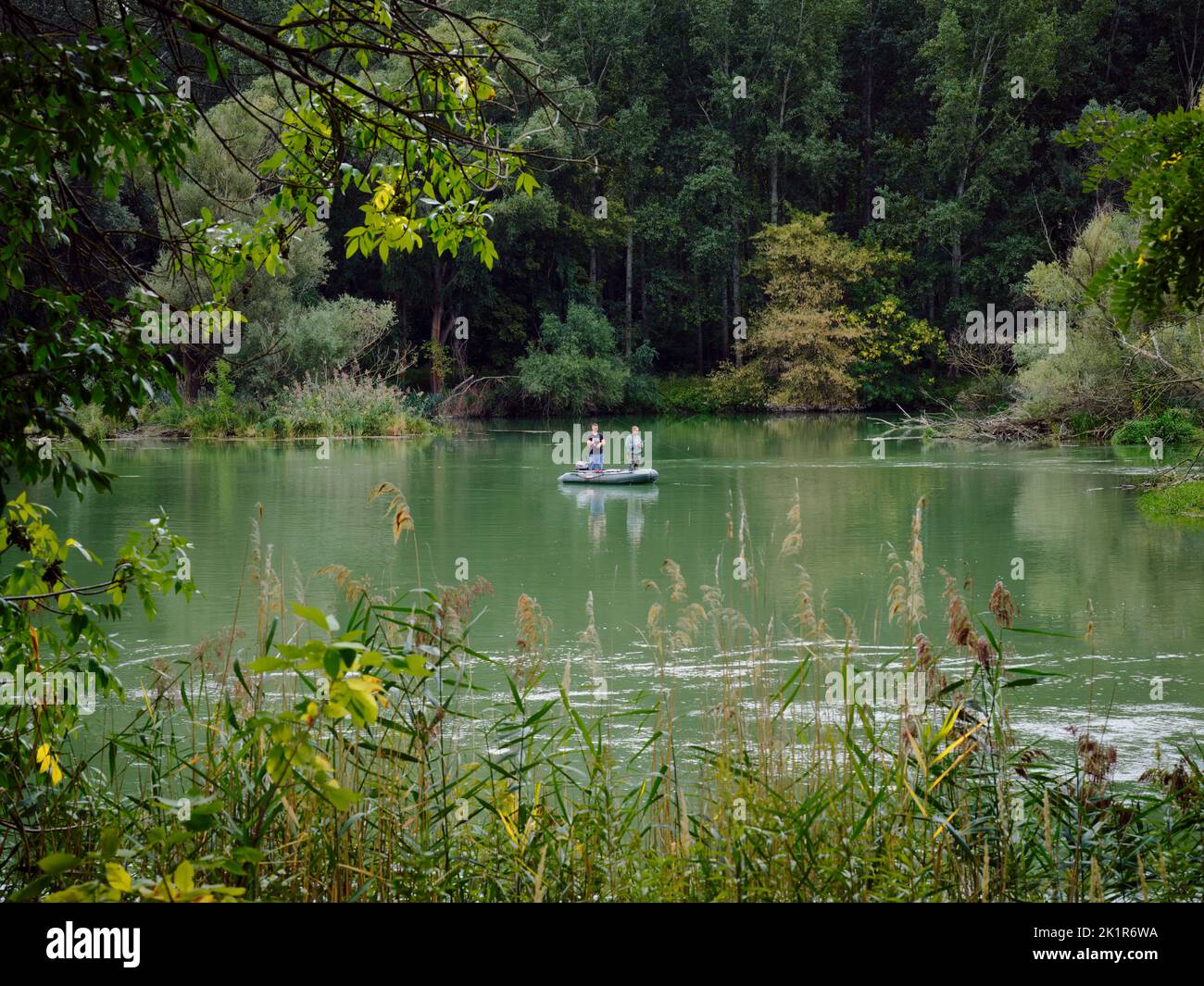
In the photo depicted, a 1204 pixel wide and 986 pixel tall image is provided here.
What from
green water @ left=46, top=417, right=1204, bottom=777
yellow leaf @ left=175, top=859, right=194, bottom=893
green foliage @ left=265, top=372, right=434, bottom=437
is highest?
green foliage @ left=265, top=372, right=434, bottom=437

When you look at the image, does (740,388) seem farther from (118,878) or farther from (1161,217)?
(118,878)

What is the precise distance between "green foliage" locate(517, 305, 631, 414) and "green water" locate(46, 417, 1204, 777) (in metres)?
10.7

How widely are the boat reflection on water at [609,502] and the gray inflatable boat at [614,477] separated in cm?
13

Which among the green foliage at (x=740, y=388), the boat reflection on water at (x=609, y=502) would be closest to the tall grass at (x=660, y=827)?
the boat reflection on water at (x=609, y=502)

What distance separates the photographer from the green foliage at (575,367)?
3747cm

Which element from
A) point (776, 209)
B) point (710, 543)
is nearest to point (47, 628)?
point (710, 543)

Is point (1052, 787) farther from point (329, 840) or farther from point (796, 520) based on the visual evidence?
point (329, 840)

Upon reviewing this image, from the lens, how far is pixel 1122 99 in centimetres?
4122

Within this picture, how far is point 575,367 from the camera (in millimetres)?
37406

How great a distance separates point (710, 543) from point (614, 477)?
21.7 feet

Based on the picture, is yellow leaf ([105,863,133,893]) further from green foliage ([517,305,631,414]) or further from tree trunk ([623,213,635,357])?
tree trunk ([623,213,635,357])

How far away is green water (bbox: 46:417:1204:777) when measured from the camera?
7668mm

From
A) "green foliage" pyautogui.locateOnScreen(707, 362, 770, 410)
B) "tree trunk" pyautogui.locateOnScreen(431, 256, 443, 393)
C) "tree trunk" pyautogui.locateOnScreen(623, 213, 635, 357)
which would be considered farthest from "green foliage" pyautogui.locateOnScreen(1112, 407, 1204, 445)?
"tree trunk" pyautogui.locateOnScreen(431, 256, 443, 393)
